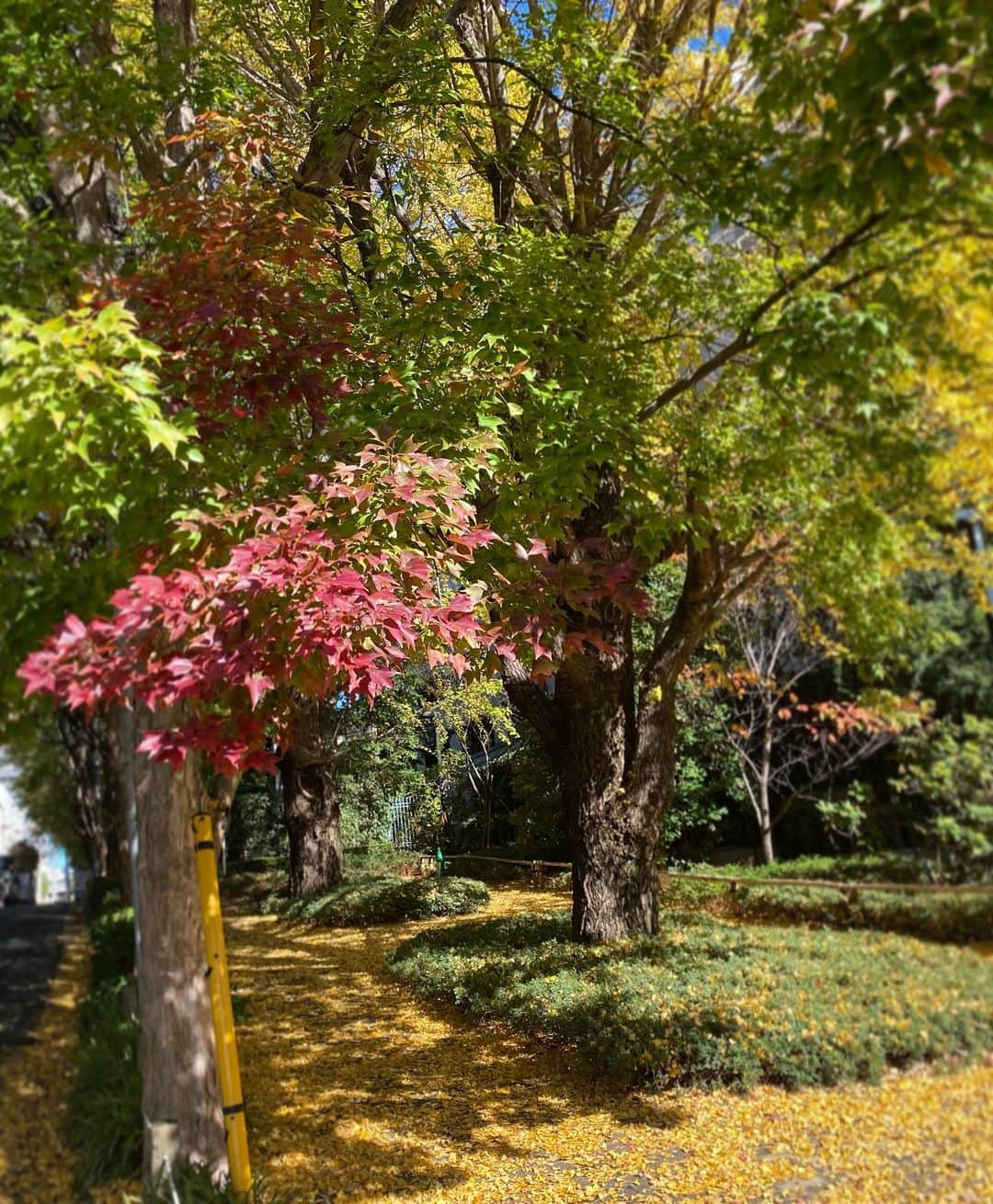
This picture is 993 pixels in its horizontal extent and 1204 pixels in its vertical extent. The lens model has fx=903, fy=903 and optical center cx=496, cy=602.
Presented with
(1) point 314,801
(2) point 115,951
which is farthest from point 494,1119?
(2) point 115,951

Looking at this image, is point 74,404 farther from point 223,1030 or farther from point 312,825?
point 223,1030

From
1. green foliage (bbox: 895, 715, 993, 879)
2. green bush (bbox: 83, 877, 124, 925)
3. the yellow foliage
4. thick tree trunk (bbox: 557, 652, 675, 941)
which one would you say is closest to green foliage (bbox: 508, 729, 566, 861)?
thick tree trunk (bbox: 557, 652, 675, 941)

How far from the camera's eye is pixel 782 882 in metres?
2.10

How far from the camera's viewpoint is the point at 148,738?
2559 millimetres

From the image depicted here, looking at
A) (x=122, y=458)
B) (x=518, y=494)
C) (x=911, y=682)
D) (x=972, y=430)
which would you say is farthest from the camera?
(x=518, y=494)

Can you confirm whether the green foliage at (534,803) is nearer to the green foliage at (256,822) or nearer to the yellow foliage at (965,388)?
the green foliage at (256,822)

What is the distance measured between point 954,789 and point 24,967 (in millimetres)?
14668

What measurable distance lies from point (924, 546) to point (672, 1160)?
1.68m

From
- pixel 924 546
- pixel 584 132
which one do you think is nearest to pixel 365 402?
pixel 924 546

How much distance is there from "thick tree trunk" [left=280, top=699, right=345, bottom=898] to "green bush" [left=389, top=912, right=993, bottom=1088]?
421 mm

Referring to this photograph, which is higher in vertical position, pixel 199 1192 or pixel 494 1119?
pixel 494 1119

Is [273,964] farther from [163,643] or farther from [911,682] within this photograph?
[911,682]

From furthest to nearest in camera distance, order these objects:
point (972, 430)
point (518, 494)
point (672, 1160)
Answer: point (518, 494) < point (672, 1160) < point (972, 430)

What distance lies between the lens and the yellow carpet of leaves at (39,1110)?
168 inches
